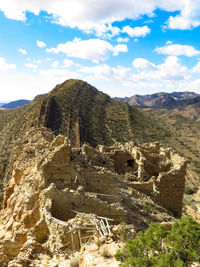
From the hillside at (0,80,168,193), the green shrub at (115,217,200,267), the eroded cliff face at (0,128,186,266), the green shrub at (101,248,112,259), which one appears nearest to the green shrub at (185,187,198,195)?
the hillside at (0,80,168,193)

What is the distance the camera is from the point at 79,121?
180ft

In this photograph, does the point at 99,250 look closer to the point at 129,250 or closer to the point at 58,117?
the point at 129,250

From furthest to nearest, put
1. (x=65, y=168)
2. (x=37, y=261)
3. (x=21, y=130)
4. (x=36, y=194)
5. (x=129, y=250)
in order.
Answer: (x=21, y=130) < (x=65, y=168) < (x=36, y=194) < (x=37, y=261) < (x=129, y=250)

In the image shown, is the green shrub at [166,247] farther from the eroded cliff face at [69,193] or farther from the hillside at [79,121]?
the hillside at [79,121]

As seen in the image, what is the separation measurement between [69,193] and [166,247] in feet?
14.5

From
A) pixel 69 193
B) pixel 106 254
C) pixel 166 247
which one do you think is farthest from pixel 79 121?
pixel 166 247

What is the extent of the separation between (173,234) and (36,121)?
4577cm

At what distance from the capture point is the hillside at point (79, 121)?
156 ft

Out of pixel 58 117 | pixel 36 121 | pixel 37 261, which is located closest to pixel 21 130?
pixel 36 121

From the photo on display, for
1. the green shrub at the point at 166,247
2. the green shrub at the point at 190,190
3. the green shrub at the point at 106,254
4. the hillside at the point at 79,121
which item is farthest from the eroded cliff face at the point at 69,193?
the hillside at the point at 79,121

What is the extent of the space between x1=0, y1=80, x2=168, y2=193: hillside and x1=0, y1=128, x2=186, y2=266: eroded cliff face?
81.6ft

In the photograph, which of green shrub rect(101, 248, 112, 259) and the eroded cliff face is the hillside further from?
green shrub rect(101, 248, 112, 259)

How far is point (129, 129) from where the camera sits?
5694cm

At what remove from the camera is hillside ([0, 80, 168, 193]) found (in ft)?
156
